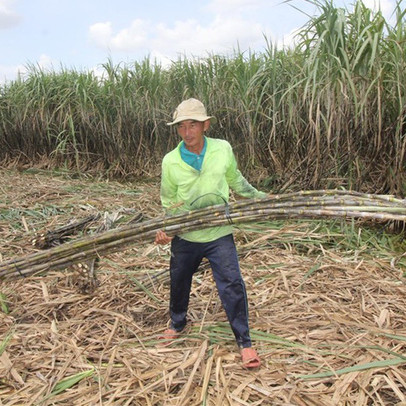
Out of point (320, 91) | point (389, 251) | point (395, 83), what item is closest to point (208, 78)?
point (320, 91)

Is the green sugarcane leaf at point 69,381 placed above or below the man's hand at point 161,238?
below

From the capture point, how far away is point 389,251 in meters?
2.98

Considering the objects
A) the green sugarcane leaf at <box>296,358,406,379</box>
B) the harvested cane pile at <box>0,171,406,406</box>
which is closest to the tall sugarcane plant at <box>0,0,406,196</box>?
the harvested cane pile at <box>0,171,406,406</box>

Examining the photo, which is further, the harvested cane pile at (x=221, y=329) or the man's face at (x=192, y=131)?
the man's face at (x=192, y=131)

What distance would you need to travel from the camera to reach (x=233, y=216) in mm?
1946

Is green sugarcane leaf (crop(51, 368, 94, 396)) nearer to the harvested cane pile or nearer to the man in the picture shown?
the harvested cane pile

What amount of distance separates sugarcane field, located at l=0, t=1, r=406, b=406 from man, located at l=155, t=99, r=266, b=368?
0.05 meters

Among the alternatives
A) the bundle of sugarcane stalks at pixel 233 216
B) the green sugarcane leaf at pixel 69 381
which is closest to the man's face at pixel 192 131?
the bundle of sugarcane stalks at pixel 233 216

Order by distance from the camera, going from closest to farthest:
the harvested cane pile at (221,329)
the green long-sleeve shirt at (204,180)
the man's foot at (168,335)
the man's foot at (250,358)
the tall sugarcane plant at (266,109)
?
1. the harvested cane pile at (221,329)
2. the man's foot at (250,358)
3. the green long-sleeve shirt at (204,180)
4. the man's foot at (168,335)
5. the tall sugarcane plant at (266,109)

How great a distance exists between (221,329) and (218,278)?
1.07 ft

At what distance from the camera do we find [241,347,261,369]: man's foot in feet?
5.89

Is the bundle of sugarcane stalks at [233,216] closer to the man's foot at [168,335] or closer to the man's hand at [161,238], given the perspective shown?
the man's hand at [161,238]

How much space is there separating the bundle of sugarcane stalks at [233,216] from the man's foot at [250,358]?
56cm

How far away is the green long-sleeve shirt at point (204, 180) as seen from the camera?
194 centimetres
